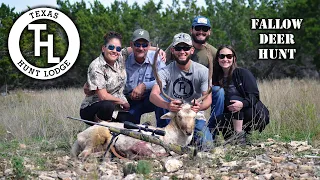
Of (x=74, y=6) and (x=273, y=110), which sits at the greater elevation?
(x=74, y=6)

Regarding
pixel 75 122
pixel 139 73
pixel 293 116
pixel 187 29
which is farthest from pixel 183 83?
pixel 187 29

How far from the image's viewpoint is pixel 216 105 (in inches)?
296

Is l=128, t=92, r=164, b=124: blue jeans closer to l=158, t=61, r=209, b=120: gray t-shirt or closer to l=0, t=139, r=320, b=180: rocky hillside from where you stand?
l=158, t=61, r=209, b=120: gray t-shirt

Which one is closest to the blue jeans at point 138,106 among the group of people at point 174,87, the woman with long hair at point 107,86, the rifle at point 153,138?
the group of people at point 174,87

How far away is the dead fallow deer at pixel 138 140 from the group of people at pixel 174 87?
211 mm

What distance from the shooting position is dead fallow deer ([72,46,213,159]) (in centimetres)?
645

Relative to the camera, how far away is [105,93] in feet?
23.9

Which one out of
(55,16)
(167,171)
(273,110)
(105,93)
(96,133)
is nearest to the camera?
(167,171)

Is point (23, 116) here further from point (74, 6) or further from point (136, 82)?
point (74, 6)

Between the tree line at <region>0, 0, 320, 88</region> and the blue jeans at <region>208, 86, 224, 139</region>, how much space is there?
15514 mm

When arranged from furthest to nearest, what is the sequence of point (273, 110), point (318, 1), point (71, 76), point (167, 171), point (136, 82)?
1. point (71, 76)
2. point (318, 1)
3. point (273, 110)
4. point (136, 82)
5. point (167, 171)

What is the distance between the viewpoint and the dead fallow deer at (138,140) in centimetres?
645

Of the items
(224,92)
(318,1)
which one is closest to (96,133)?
(224,92)

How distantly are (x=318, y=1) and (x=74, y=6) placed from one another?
15597 millimetres
